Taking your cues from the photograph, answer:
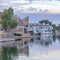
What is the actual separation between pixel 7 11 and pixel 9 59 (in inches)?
1377

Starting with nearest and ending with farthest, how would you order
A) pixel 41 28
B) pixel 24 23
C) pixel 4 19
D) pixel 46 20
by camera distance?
pixel 4 19, pixel 24 23, pixel 41 28, pixel 46 20

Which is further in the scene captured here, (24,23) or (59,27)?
(59,27)

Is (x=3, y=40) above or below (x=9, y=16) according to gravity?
below

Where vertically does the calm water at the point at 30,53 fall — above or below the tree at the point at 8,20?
below

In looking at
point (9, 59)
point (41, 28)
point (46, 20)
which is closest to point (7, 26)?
point (9, 59)

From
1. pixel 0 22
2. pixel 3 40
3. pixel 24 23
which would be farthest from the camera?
pixel 24 23

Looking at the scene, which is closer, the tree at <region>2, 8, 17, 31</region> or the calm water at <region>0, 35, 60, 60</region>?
the calm water at <region>0, 35, 60, 60</region>

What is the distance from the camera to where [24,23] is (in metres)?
83.5

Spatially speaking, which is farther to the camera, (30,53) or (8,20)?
(8,20)

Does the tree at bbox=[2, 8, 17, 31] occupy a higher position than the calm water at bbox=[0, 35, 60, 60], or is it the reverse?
the tree at bbox=[2, 8, 17, 31]

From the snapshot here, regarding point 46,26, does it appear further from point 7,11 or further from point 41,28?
point 7,11

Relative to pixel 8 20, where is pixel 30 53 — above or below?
below

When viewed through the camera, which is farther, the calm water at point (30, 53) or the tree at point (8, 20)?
the tree at point (8, 20)

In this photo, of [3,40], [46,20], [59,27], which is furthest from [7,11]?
[59,27]
